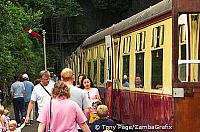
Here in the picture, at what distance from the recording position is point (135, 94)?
14.9 m

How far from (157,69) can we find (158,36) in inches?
25.4

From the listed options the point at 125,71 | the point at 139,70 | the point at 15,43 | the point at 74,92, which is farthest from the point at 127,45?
the point at 15,43

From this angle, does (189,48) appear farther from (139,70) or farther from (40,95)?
(139,70)

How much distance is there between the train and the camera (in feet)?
27.3

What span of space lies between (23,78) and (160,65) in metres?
10.5

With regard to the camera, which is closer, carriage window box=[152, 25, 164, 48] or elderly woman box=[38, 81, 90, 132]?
elderly woman box=[38, 81, 90, 132]

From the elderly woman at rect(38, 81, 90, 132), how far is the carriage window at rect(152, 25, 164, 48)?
3.51 m

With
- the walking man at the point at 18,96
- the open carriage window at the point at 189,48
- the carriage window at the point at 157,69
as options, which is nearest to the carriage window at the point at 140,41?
the carriage window at the point at 157,69

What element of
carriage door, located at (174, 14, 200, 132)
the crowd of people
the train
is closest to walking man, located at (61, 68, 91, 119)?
the crowd of people

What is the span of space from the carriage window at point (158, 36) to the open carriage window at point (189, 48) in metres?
3.00

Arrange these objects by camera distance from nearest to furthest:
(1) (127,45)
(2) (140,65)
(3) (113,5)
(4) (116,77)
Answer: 1. (2) (140,65)
2. (1) (127,45)
3. (4) (116,77)
4. (3) (113,5)

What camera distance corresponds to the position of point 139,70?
47.6ft

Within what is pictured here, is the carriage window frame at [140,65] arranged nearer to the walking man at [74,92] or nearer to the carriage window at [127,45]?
the carriage window at [127,45]

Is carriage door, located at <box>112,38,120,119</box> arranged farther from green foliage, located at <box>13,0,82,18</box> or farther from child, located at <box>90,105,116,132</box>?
green foliage, located at <box>13,0,82,18</box>
